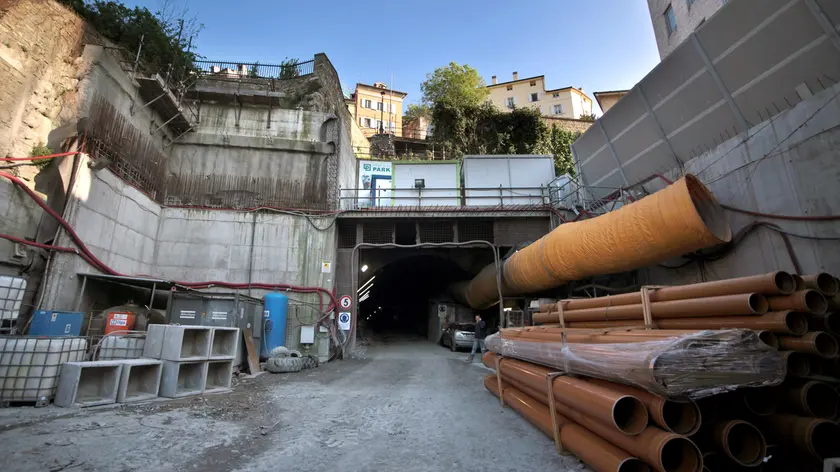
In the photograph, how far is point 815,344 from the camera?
9.14ft

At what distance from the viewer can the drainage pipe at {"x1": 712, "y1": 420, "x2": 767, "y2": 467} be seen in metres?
2.56

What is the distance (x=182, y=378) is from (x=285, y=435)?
3.60m

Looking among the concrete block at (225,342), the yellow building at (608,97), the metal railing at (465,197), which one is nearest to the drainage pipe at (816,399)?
the concrete block at (225,342)

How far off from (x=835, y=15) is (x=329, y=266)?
1310cm

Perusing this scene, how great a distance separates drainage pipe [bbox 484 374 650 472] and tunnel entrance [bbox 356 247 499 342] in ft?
32.4

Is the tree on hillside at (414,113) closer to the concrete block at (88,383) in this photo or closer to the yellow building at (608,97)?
the yellow building at (608,97)

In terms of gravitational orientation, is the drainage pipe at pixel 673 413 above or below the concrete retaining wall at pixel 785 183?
below

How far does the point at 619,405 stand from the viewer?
9.48ft

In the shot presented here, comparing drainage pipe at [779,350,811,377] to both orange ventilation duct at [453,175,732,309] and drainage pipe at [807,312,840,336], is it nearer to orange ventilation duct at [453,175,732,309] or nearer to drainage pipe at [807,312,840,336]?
drainage pipe at [807,312,840,336]

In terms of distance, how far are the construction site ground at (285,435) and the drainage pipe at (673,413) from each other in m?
1.13

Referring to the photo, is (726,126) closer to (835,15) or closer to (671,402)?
(835,15)

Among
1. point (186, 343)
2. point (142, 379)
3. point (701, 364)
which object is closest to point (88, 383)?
point (142, 379)

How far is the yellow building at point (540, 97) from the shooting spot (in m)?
44.0

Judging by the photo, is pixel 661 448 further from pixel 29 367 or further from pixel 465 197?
pixel 465 197
